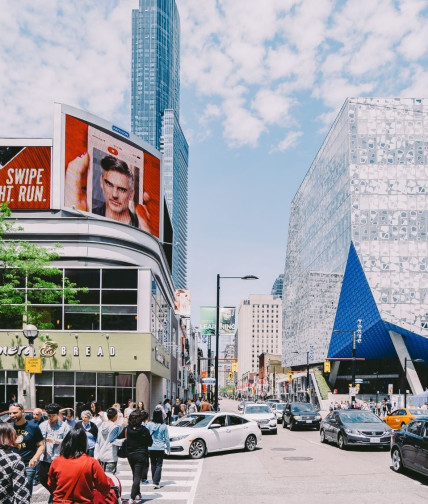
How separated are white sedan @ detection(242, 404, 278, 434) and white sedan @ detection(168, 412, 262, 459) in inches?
375

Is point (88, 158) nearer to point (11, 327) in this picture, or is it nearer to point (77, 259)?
point (77, 259)

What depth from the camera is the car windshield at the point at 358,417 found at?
2358cm

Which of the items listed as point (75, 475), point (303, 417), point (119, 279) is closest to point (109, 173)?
point (119, 279)

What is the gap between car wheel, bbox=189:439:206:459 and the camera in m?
19.9

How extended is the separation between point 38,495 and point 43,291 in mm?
22759

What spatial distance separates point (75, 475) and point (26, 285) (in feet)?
101

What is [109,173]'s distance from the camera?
4453cm

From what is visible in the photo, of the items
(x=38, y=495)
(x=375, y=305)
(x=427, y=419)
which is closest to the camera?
(x=38, y=495)

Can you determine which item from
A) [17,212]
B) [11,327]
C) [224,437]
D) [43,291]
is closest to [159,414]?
[224,437]

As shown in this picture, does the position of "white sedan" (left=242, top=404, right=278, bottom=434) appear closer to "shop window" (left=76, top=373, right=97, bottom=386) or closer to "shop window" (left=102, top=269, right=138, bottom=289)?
"shop window" (left=76, top=373, right=97, bottom=386)

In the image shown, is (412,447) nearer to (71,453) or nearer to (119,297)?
(71,453)

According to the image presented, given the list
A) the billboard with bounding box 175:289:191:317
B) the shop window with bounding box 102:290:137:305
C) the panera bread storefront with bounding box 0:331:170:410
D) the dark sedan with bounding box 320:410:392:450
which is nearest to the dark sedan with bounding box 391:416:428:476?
the dark sedan with bounding box 320:410:392:450

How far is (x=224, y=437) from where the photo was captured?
2125 centimetres

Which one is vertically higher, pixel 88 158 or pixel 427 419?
pixel 88 158
